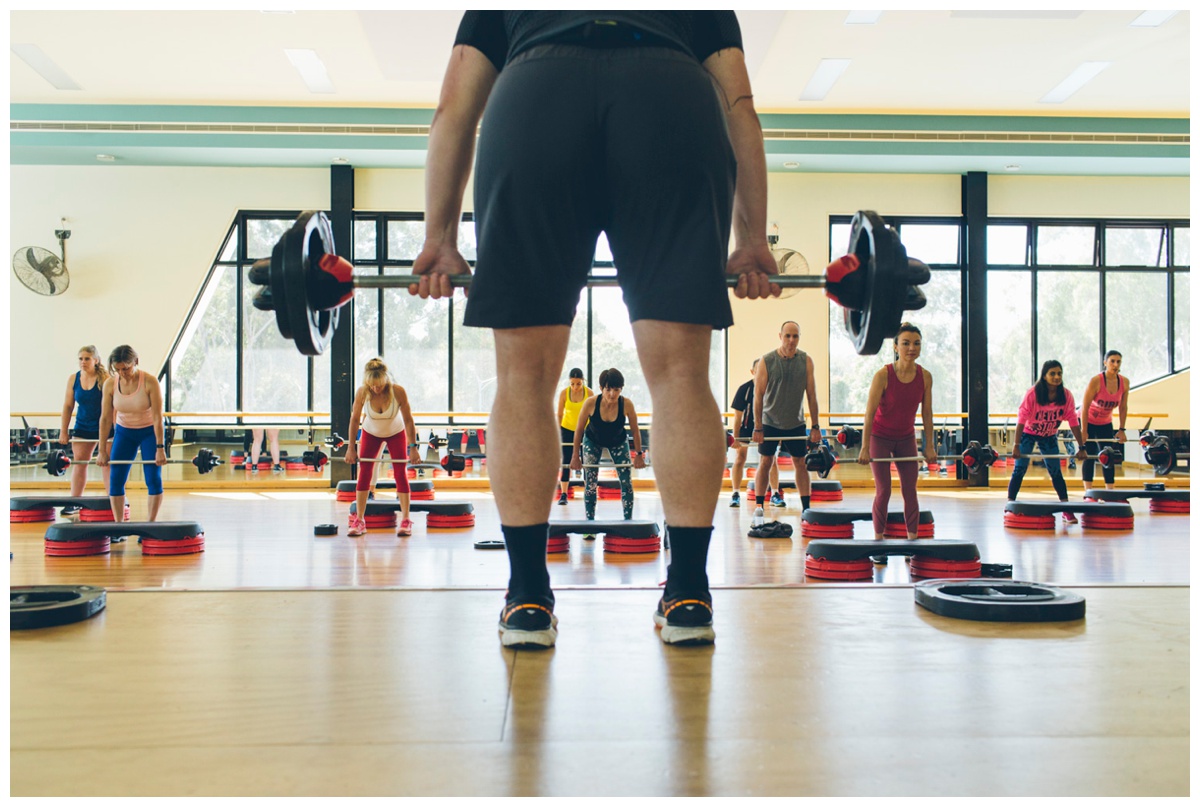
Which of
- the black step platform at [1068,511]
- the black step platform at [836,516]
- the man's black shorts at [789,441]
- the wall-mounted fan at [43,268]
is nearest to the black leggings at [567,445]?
the man's black shorts at [789,441]

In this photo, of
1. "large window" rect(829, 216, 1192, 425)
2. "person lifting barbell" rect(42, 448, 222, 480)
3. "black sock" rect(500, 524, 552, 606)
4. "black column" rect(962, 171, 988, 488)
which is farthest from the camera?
"large window" rect(829, 216, 1192, 425)

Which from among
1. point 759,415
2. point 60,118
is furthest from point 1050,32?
point 60,118

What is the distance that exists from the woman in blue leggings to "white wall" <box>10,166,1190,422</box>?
150 inches

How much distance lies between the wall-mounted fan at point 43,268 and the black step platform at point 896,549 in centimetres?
742

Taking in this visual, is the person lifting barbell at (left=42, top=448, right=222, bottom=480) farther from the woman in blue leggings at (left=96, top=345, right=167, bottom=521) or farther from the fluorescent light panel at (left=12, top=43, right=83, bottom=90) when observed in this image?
the fluorescent light panel at (left=12, top=43, right=83, bottom=90)

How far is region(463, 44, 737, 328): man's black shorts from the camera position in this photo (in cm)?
117

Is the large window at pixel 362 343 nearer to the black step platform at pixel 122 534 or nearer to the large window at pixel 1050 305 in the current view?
the large window at pixel 1050 305

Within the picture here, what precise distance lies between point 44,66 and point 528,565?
7337mm

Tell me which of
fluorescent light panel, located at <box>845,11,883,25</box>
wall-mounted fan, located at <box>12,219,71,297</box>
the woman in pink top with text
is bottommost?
the woman in pink top with text

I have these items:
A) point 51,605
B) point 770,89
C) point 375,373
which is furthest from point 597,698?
point 770,89

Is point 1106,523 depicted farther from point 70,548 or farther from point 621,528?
point 70,548

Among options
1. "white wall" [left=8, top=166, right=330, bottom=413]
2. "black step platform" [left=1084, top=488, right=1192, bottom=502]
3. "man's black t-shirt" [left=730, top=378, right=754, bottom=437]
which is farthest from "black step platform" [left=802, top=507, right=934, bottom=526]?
"white wall" [left=8, top=166, right=330, bottom=413]
